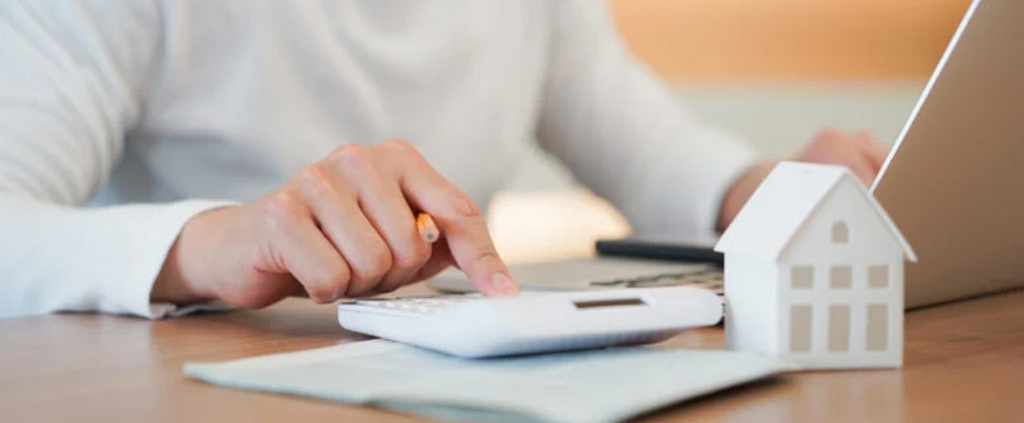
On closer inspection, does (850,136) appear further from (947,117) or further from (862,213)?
(862,213)

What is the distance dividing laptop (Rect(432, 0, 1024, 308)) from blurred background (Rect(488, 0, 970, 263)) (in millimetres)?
1891

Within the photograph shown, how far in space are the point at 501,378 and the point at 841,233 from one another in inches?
6.5

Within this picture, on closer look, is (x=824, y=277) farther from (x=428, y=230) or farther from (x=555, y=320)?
(x=428, y=230)

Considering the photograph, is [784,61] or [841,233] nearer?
[841,233]

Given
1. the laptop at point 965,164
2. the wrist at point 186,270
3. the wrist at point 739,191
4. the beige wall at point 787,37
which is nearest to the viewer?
the laptop at point 965,164

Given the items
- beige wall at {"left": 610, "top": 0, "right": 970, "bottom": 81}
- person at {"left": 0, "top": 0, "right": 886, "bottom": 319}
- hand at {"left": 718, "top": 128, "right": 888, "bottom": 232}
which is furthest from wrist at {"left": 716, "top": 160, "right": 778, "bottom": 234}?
beige wall at {"left": 610, "top": 0, "right": 970, "bottom": 81}

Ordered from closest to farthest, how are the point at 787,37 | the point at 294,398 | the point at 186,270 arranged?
the point at 294,398 < the point at 186,270 < the point at 787,37

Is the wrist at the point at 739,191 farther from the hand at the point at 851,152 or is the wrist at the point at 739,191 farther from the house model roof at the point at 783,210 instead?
the house model roof at the point at 783,210

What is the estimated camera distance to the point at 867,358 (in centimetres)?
54

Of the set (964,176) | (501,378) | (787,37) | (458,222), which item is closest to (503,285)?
(458,222)

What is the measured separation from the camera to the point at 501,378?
488mm

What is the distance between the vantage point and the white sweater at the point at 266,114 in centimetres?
85

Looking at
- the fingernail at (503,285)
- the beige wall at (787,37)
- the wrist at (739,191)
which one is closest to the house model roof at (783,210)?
the fingernail at (503,285)

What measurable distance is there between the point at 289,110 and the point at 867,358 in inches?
30.6
